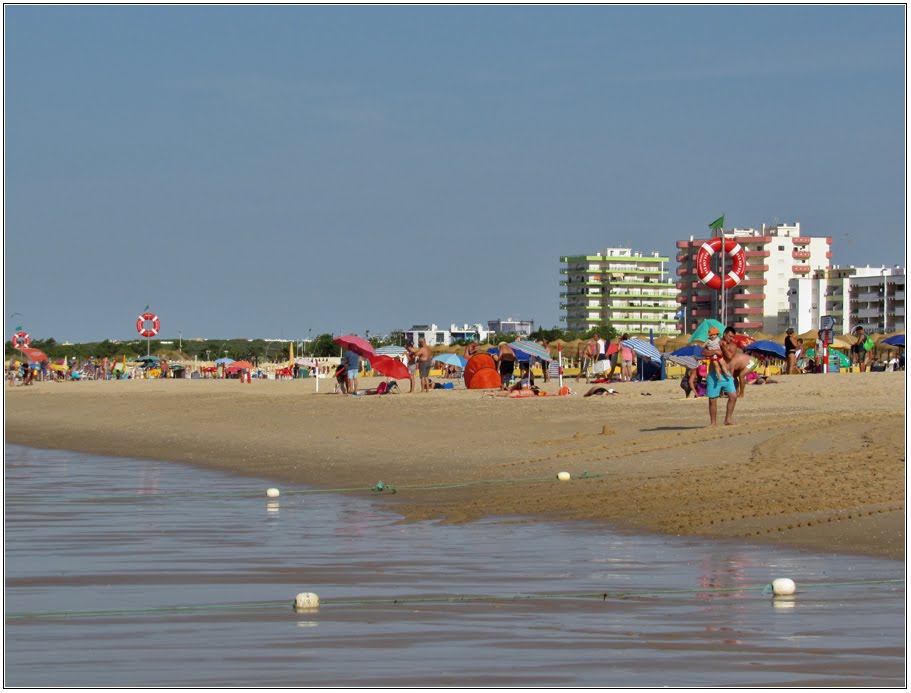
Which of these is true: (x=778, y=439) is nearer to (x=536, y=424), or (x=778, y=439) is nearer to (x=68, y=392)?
(x=536, y=424)

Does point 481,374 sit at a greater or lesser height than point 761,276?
lesser

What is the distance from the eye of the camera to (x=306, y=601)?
7.31 metres

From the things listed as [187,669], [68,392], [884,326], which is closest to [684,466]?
[187,669]

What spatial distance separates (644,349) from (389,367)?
5.79 meters

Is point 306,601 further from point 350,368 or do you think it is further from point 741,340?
point 350,368

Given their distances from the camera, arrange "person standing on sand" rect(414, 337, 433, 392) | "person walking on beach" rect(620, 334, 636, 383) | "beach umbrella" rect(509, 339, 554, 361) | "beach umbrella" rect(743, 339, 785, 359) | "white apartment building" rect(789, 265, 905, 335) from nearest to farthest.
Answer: "person standing on sand" rect(414, 337, 433, 392) → "person walking on beach" rect(620, 334, 636, 383) → "beach umbrella" rect(743, 339, 785, 359) → "beach umbrella" rect(509, 339, 554, 361) → "white apartment building" rect(789, 265, 905, 335)

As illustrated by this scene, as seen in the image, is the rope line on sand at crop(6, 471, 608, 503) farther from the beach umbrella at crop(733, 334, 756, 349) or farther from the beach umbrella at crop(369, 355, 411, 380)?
the beach umbrella at crop(369, 355, 411, 380)

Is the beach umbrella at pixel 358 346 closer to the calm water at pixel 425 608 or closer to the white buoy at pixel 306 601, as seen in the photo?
the calm water at pixel 425 608

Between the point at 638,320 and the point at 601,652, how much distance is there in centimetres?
17371

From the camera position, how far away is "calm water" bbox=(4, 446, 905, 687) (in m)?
5.85

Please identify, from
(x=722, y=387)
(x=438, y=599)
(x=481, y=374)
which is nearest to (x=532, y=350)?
(x=481, y=374)

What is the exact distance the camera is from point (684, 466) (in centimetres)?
1443

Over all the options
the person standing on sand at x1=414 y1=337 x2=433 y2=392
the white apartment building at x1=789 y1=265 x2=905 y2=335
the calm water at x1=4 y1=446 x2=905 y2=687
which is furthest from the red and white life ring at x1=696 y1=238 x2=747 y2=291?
the white apartment building at x1=789 y1=265 x2=905 y2=335

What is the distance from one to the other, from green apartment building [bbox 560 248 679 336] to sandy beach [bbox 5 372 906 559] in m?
148
